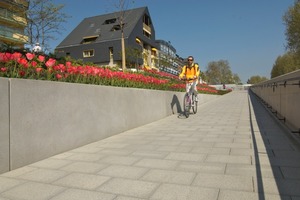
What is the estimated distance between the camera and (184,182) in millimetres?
3027

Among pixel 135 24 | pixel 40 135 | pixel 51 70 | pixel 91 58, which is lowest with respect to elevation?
pixel 40 135

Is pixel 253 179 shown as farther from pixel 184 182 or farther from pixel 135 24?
pixel 135 24

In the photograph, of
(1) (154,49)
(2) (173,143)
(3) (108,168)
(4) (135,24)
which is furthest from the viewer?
(1) (154,49)

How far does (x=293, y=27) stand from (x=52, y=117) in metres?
34.7

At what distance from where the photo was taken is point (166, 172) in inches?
134

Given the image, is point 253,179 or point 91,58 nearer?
point 253,179

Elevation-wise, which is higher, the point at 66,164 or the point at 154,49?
the point at 154,49

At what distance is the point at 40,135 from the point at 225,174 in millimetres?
2639

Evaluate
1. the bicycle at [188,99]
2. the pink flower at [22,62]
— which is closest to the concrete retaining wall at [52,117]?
the pink flower at [22,62]

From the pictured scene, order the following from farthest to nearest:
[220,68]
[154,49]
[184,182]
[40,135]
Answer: [220,68] → [154,49] → [40,135] → [184,182]

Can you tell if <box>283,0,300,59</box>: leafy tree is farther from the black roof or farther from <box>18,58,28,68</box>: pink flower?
<box>18,58,28,68</box>: pink flower

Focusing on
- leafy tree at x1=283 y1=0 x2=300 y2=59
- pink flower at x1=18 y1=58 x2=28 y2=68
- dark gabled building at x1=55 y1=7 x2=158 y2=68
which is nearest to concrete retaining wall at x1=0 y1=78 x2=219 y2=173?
pink flower at x1=18 y1=58 x2=28 y2=68

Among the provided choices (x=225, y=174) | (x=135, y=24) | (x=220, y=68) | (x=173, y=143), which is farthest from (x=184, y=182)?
(x=220, y=68)

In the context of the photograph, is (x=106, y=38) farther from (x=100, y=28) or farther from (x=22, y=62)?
(x=22, y=62)
